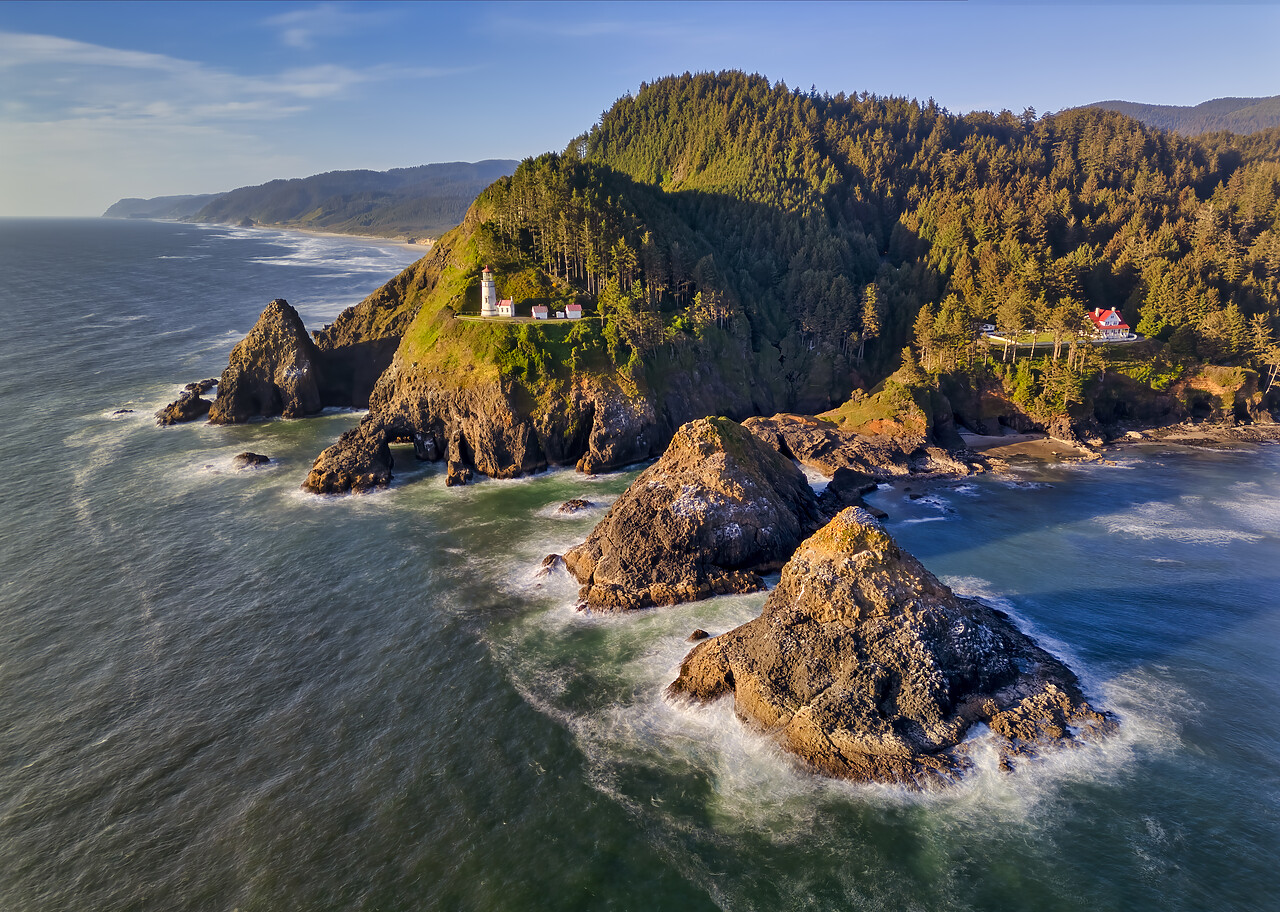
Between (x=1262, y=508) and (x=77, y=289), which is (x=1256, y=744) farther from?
(x=77, y=289)

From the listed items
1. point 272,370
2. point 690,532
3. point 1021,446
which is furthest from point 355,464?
point 1021,446

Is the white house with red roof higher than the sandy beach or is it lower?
higher

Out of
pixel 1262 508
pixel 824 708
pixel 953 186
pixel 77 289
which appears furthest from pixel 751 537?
pixel 77 289

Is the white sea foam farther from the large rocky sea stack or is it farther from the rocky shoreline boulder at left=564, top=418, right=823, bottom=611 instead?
the rocky shoreline boulder at left=564, top=418, right=823, bottom=611

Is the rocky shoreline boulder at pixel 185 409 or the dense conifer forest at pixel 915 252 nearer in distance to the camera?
the rocky shoreline boulder at pixel 185 409

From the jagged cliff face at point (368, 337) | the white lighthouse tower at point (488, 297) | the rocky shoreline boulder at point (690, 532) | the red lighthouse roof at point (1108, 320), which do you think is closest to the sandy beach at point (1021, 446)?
the red lighthouse roof at point (1108, 320)

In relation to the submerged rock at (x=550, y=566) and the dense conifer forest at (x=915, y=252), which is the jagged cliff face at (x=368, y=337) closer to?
the dense conifer forest at (x=915, y=252)

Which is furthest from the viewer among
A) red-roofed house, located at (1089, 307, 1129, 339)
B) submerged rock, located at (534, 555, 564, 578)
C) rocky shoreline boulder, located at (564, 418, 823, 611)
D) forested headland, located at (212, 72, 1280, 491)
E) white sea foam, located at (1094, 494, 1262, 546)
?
red-roofed house, located at (1089, 307, 1129, 339)

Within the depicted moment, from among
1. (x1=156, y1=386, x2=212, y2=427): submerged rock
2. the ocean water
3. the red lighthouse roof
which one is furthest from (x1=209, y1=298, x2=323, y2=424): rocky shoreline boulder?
the red lighthouse roof
